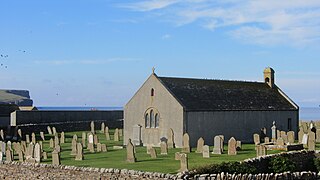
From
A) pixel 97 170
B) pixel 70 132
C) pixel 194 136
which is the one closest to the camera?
pixel 97 170

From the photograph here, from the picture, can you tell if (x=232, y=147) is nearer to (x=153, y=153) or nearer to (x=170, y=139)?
(x=153, y=153)

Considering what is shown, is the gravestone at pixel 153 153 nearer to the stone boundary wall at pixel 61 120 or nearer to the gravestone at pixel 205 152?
the gravestone at pixel 205 152

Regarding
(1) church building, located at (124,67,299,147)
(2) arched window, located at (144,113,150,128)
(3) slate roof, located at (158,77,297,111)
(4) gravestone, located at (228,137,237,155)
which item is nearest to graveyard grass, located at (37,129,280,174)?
(4) gravestone, located at (228,137,237,155)

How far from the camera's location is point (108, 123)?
57906 mm

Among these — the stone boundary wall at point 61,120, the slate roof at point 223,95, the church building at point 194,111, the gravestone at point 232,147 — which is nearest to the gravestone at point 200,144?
the gravestone at point 232,147

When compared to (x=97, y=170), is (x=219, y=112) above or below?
above

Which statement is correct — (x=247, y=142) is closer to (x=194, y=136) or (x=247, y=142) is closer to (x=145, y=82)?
(x=194, y=136)

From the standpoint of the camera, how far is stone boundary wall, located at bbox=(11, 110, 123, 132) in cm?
5091

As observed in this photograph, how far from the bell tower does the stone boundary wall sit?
1789 centimetres

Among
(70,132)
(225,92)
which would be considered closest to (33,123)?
(70,132)

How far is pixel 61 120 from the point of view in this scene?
5634cm

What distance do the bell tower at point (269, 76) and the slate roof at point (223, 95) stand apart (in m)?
1.16

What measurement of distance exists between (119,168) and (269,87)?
88.5 feet

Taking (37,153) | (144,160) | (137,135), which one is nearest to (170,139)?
(137,135)
